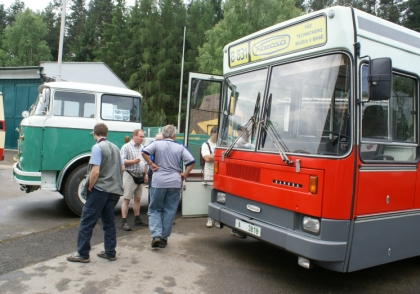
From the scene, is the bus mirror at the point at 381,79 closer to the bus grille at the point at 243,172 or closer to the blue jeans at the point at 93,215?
the bus grille at the point at 243,172

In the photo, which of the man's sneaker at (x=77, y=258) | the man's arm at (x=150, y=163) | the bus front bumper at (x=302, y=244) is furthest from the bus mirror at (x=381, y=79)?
the man's sneaker at (x=77, y=258)

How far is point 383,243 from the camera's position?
4.36 metres

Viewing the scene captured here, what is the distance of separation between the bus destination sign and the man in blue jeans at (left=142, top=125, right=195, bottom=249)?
155 cm

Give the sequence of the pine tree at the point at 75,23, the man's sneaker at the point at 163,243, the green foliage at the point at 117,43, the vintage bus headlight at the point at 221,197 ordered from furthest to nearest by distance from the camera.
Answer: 1. the pine tree at the point at 75,23
2. the green foliage at the point at 117,43
3. the man's sneaker at the point at 163,243
4. the vintage bus headlight at the point at 221,197

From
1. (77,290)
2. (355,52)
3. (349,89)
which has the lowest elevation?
(77,290)

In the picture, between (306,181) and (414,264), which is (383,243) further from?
(414,264)

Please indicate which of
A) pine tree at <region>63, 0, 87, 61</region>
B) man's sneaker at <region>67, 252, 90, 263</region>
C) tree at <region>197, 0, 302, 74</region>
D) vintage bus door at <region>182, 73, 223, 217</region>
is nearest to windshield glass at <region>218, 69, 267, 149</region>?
vintage bus door at <region>182, 73, 223, 217</region>

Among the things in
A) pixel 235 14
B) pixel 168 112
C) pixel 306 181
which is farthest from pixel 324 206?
pixel 168 112

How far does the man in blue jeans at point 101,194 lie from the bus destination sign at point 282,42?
215 cm

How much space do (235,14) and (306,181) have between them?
97.3 feet

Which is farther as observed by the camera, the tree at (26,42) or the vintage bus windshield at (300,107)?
the tree at (26,42)

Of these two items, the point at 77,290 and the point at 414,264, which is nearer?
the point at 77,290

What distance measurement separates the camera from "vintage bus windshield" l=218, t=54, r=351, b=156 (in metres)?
4.09

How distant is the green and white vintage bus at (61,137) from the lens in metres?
7.21
